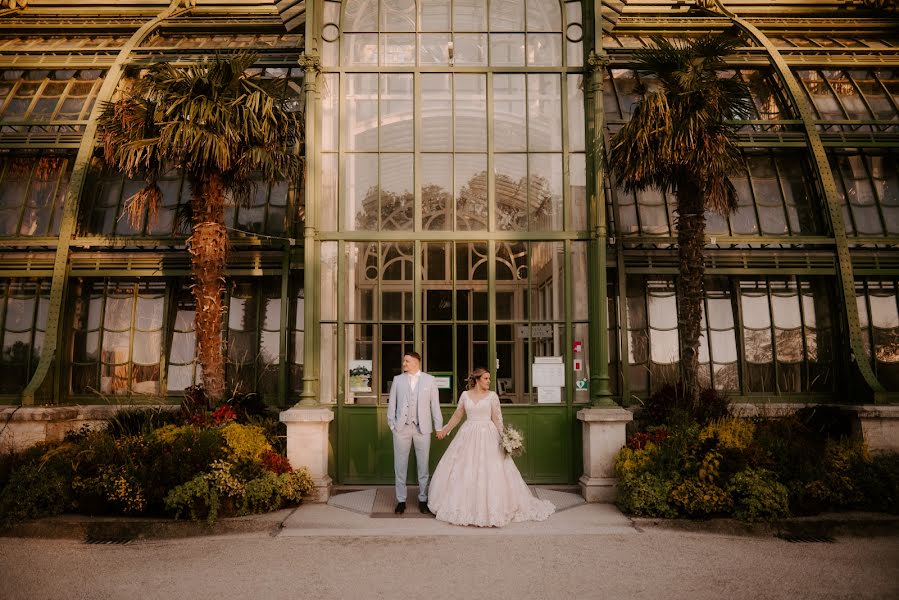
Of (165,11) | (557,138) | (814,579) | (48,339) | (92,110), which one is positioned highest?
(165,11)

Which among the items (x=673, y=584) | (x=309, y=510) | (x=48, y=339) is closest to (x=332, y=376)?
(x=309, y=510)

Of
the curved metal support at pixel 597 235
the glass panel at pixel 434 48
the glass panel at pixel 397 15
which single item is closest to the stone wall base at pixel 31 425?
the curved metal support at pixel 597 235

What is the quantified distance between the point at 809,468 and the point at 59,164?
1350 centimetres

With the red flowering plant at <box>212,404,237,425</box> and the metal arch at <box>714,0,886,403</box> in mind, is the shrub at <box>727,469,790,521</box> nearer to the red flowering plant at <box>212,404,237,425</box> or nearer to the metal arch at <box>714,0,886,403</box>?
the metal arch at <box>714,0,886,403</box>

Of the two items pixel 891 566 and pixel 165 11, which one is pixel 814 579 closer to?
pixel 891 566

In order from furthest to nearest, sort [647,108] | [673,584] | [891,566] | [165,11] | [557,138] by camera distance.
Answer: [165,11] → [557,138] → [647,108] → [891,566] → [673,584]

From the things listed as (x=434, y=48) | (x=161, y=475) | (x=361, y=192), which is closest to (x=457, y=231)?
(x=361, y=192)

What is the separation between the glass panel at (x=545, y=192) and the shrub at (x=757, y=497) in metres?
4.59

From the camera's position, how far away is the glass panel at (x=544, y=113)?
1103cm

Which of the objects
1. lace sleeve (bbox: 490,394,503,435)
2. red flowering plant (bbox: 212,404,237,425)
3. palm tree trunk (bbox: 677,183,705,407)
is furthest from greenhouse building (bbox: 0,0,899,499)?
lace sleeve (bbox: 490,394,503,435)

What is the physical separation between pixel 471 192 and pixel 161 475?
20.1 ft

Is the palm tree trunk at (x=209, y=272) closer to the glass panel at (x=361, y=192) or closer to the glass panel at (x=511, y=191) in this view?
the glass panel at (x=361, y=192)

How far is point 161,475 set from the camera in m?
8.65

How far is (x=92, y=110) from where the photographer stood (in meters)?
12.5
